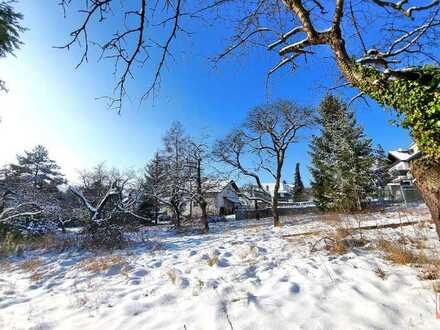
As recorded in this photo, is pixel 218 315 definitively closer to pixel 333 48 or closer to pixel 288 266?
pixel 288 266

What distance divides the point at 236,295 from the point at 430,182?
7.87ft

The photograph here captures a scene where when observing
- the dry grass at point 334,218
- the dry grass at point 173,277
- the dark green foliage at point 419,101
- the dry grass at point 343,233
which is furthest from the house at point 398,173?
the dry grass at point 173,277

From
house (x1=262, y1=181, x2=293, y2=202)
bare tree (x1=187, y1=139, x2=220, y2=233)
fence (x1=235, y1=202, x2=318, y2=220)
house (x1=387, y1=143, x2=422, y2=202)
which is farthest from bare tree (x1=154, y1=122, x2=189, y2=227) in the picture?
house (x1=262, y1=181, x2=293, y2=202)

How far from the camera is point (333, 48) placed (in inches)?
124

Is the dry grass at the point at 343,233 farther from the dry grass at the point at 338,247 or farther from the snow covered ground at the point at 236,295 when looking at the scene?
the snow covered ground at the point at 236,295

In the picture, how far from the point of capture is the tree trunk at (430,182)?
2246 millimetres

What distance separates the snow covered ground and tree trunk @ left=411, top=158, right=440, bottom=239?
0.94m

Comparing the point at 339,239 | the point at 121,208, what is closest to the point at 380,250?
the point at 339,239

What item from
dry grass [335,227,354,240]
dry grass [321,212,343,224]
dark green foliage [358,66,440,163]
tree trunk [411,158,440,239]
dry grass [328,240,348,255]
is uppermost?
dark green foliage [358,66,440,163]

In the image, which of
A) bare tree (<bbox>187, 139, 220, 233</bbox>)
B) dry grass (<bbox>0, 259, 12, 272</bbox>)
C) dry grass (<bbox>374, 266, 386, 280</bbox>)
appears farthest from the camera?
bare tree (<bbox>187, 139, 220, 233</bbox>)

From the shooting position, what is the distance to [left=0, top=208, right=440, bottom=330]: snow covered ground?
2335mm

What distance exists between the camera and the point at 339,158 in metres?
18.2

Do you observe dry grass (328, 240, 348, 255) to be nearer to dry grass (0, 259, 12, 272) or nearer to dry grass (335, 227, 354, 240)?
dry grass (335, 227, 354, 240)

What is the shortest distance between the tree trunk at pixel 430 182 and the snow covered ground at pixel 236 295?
37.0 inches
